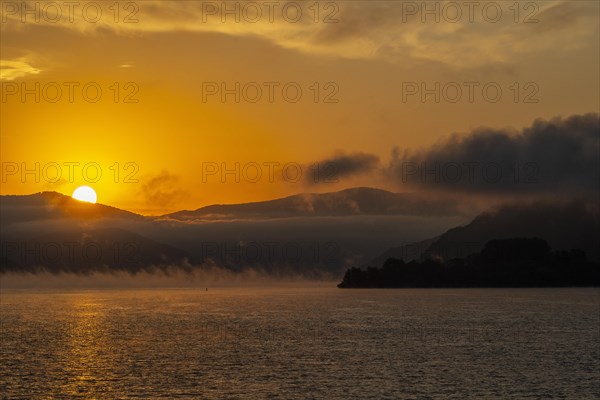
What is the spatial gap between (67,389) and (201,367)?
83.0ft

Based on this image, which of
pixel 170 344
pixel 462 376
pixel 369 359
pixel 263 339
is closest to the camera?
pixel 462 376

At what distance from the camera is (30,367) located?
4941 inches

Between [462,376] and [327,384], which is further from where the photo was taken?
[462,376]

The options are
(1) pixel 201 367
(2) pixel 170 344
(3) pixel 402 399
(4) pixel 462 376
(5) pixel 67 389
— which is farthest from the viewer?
(2) pixel 170 344

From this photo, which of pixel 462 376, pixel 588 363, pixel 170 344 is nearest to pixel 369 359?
pixel 462 376

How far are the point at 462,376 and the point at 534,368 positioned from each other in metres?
16.6

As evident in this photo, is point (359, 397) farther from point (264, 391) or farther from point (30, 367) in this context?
point (30, 367)

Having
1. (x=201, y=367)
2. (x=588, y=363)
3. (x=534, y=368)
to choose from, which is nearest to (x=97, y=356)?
(x=201, y=367)

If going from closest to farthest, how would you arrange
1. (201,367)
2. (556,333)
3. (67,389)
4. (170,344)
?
(67,389) → (201,367) → (170,344) → (556,333)

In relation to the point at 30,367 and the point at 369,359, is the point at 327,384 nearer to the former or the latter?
the point at 369,359

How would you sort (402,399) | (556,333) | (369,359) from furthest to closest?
1. (556,333)
2. (369,359)
3. (402,399)

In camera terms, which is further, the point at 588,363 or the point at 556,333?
the point at 556,333

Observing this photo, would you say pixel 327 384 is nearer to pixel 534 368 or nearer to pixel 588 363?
pixel 534 368

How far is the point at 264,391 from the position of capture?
4003 inches
